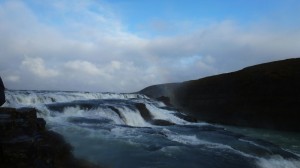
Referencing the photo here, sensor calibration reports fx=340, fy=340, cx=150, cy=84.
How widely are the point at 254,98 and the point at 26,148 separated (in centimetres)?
3508

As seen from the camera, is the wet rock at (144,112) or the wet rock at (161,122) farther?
the wet rock at (144,112)

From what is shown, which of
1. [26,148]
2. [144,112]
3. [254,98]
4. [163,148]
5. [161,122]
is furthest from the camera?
[254,98]

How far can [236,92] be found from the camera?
42812 millimetres

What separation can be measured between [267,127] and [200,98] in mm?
Answer: 12006

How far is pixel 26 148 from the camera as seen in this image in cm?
925

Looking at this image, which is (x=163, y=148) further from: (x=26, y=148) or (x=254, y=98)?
(x=254, y=98)

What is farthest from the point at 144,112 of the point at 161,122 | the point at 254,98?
the point at 254,98

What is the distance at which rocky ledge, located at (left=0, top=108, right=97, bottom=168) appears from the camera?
910 cm

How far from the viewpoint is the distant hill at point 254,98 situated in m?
37.3

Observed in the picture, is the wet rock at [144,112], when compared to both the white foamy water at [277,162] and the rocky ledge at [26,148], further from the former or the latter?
the rocky ledge at [26,148]

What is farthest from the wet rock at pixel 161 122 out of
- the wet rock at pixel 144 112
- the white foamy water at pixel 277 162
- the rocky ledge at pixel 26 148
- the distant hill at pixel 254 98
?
the distant hill at pixel 254 98

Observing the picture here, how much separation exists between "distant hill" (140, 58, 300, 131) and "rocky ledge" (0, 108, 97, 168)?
101 ft

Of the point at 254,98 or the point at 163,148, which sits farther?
the point at 254,98

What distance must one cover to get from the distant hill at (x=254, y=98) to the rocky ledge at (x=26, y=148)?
101ft
